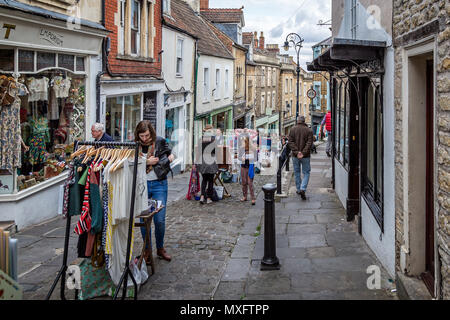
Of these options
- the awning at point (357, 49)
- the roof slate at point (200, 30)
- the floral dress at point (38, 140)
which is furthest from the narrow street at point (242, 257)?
the roof slate at point (200, 30)

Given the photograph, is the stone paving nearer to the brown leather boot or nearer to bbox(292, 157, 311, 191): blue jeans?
the brown leather boot

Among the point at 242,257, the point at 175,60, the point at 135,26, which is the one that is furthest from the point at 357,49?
the point at 175,60

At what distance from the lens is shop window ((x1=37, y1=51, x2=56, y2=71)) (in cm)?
852

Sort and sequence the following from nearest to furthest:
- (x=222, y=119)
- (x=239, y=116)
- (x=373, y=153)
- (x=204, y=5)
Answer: (x=373, y=153) < (x=222, y=119) < (x=204, y=5) < (x=239, y=116)

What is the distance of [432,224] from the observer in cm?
468

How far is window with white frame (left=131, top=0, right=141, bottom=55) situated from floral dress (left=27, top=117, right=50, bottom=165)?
5013 millimetres

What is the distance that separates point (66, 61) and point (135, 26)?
14.6 feet

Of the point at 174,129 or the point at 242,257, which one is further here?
the point at 174,129

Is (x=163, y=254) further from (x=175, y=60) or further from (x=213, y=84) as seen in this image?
(x=213, y=84)

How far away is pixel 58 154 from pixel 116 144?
197 inches

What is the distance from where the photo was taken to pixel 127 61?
12578 millimetres
